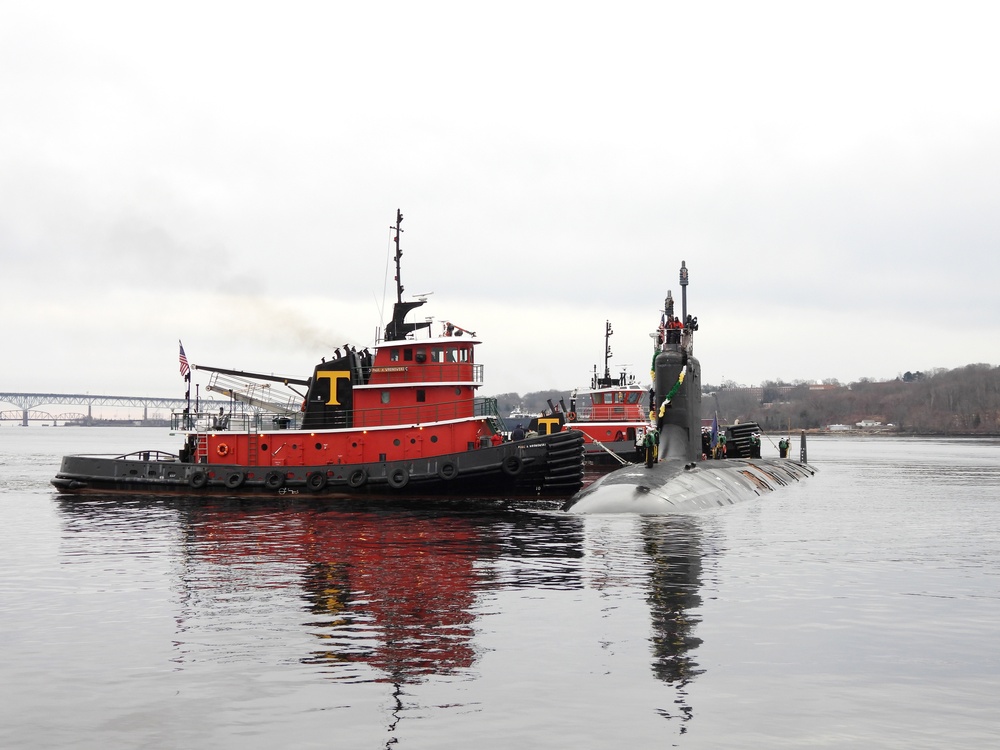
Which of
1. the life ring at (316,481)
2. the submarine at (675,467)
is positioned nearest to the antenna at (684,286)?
the submarine at (675,467)

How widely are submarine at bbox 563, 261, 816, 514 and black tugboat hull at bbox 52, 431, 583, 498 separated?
7.46 ft

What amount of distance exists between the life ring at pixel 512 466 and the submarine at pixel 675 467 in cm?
341

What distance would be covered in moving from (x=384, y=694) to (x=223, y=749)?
2.53 meters

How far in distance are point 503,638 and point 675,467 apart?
27.4 meters

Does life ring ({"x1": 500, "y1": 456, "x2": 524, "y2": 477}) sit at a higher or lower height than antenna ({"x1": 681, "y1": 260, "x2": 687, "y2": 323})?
lower

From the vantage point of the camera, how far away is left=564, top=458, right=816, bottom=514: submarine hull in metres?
35.1

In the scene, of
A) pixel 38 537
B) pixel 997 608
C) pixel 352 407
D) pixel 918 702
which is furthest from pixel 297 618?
pixel 352 407

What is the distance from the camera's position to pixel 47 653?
15570 mm

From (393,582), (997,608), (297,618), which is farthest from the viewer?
(393,582)

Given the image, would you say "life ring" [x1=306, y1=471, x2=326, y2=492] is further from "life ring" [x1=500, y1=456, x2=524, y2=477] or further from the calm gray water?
the calm gray water

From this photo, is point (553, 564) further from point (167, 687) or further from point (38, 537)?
point (38, 537)

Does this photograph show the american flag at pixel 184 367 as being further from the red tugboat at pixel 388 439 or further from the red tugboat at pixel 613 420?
the red tugboat at pixel 613 420

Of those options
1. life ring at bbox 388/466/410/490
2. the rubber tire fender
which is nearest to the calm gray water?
life ring at bbox 388/466/410/490

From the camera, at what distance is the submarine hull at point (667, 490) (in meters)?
35.1
